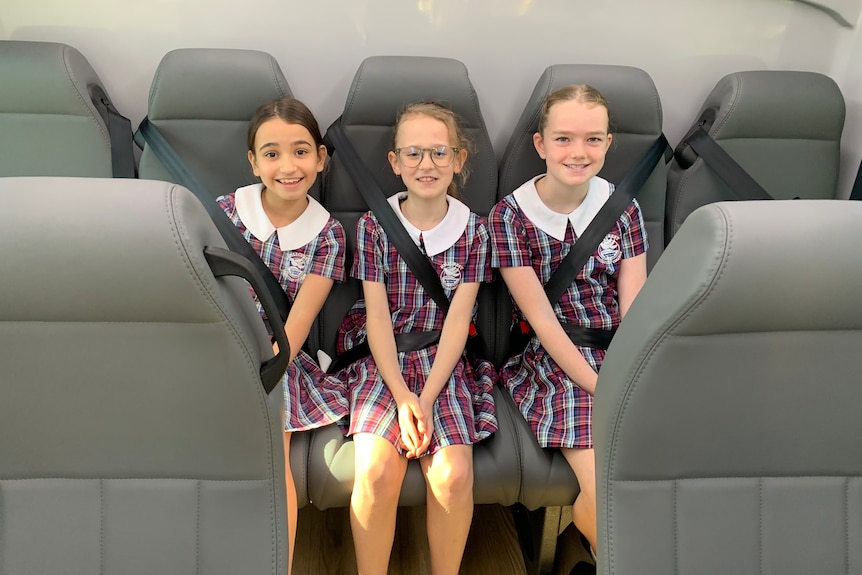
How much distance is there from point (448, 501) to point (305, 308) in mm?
611

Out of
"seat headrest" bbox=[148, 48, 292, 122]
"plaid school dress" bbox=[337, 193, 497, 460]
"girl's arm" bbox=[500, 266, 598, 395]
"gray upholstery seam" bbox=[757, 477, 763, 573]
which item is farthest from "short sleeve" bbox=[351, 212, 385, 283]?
"gray upholstery seam" bbox=[757, 477, 763, 573]

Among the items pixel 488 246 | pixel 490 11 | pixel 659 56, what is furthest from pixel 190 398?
A: pixel 659 56

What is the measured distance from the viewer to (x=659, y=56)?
2123 mm

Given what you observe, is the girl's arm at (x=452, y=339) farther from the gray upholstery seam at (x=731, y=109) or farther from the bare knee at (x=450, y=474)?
the gray upholstery seam at (x=731, y=109)

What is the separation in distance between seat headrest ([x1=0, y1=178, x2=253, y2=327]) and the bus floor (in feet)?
4.00

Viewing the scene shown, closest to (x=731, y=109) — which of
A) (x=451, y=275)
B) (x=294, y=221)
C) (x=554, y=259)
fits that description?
(x=554, y=259)

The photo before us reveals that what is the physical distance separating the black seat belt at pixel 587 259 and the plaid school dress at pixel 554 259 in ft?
0.08

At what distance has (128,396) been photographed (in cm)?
89

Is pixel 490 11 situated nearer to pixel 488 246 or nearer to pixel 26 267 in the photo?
pixel 488 246

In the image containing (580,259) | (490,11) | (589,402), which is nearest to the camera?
(589,402)

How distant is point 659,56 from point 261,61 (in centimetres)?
128

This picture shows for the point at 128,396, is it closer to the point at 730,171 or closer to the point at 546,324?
the point at 546,324

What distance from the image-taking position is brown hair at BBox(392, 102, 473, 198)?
166cm

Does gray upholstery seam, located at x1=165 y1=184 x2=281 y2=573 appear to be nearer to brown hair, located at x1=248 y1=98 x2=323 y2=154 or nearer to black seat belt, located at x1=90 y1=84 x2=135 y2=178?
brown hair, located at x1=248 y1=98 x2=323 y2=154
